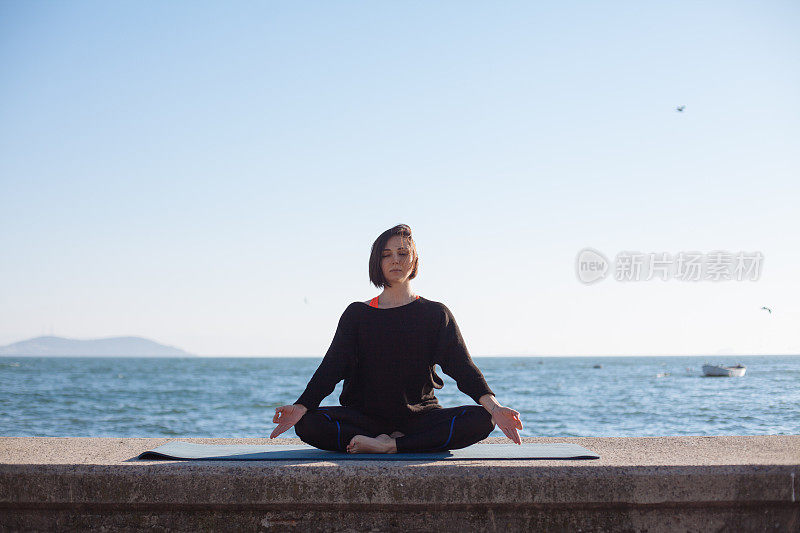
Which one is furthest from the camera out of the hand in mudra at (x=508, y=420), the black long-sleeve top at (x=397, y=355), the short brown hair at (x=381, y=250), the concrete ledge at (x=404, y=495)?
the short brown hair at (x=381, y=250)

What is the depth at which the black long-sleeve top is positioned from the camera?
387 centimetres

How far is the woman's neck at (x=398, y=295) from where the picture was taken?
4.05m

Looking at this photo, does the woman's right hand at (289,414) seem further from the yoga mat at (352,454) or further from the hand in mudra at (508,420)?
the hand in mudra at (508,420)

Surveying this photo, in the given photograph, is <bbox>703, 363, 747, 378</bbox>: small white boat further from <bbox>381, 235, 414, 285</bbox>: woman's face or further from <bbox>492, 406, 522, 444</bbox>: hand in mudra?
<bbox>381, 235, 414, 285</bbox>: woman's face

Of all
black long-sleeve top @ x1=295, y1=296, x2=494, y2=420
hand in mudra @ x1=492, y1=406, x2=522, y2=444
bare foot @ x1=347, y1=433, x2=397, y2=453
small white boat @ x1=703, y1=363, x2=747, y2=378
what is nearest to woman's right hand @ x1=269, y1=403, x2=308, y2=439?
black long-sleeve top @ x1=295, y1=296, x2=494, y2=420

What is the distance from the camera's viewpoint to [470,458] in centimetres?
347

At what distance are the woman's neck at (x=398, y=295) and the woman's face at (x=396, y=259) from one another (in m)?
0.06

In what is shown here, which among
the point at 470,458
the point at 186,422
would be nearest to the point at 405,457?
the point at 470,458

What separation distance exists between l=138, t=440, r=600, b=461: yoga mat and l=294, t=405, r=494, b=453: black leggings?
0.05 meters

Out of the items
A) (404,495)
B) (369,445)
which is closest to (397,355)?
(369,445)

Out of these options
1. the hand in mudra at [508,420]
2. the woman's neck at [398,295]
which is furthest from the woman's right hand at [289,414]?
the hand in mudra at [508,420]

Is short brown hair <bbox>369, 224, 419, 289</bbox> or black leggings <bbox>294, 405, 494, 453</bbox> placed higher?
short brown hair <bbox>369, 224, 419, 289</bbox>

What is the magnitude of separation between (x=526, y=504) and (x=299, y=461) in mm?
1155

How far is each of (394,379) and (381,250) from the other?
78 centimetres
